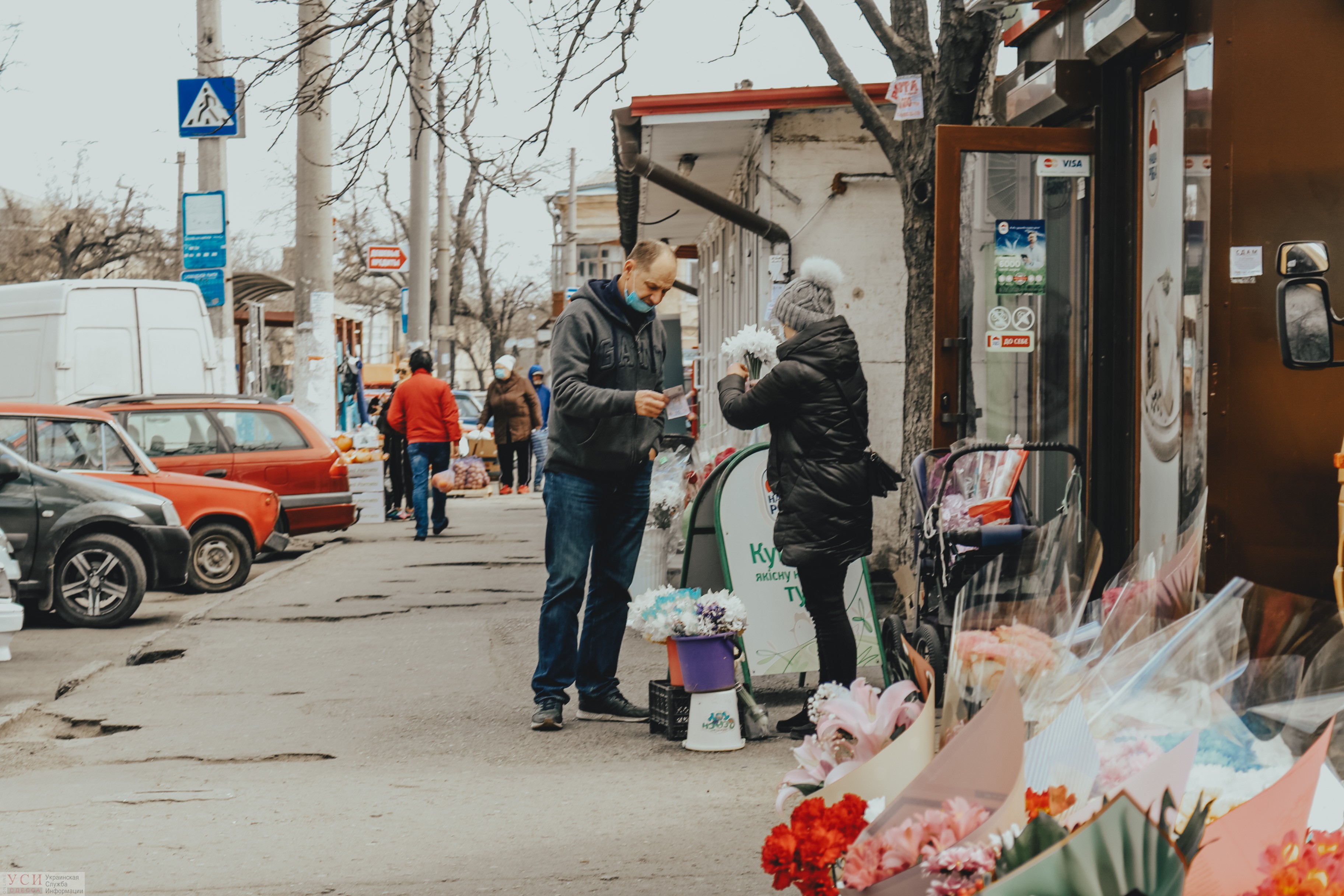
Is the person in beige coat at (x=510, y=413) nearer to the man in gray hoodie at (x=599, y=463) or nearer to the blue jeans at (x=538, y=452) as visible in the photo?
the blue jeans at (x=538, y=452)

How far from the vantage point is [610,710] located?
246 inches

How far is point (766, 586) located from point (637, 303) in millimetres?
1544

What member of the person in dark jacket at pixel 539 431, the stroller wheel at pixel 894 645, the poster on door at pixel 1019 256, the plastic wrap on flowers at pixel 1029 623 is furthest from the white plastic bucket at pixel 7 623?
the person in dark jacket at pixel 539 431

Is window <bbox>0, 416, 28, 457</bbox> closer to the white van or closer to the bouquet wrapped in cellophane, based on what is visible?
the white van

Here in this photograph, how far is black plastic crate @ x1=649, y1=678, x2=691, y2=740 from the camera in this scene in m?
5.85

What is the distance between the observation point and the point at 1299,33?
523 centimetres

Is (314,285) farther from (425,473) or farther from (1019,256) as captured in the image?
(1019,256)

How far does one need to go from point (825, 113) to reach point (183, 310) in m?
8.23

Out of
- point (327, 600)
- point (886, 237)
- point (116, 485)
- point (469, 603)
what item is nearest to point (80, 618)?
point (116, 485)

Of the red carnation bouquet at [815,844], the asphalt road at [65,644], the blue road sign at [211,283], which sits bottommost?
the asphalt road at [65,644]

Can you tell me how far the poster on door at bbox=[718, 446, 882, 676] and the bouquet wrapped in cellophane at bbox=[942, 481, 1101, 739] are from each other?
358 centimetres

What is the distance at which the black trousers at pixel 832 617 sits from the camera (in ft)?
18.7

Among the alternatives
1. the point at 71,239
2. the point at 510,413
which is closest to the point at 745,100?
the point at 510,413

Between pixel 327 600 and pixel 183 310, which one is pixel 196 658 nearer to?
pixel 327 600
